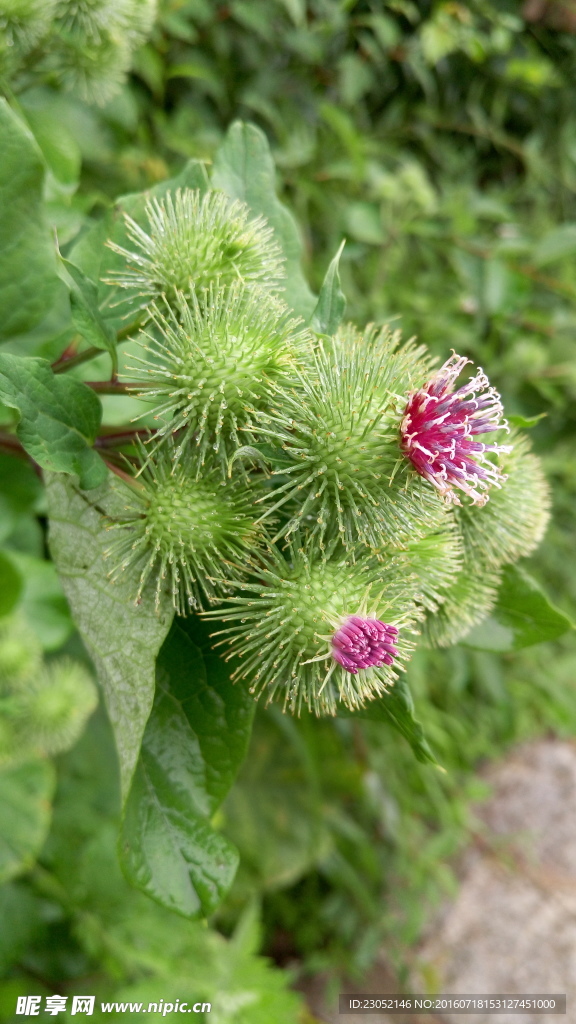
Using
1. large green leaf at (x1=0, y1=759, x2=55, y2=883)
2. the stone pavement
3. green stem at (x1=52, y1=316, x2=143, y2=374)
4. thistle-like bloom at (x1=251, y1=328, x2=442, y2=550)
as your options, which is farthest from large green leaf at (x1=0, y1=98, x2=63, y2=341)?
the stone pavement

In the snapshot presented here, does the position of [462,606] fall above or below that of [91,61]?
below

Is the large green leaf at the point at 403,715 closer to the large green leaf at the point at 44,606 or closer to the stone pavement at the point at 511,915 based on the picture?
the large green leaf at the point at 44,606

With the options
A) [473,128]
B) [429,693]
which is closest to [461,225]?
[473,128]

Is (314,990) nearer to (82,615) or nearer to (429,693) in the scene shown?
(429,693)

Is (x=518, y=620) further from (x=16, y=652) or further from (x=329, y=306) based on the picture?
(x=16, y=652)

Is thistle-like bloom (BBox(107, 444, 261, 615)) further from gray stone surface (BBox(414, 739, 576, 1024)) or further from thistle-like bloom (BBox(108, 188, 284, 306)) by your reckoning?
gray stone surface (BBox(414, 739, 576, 1024))

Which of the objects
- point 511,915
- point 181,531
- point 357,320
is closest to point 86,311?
point 181,531

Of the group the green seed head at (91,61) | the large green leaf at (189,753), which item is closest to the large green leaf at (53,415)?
the large green leaf at (189,753)
